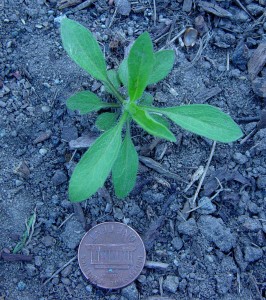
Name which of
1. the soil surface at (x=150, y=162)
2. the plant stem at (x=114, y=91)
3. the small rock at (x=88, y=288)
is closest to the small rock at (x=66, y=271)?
the soil surface at (x=150, y=162)

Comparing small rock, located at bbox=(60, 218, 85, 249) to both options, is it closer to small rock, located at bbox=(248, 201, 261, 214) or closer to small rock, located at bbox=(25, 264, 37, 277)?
small rock, located at bbox=(25, 264, 37, 277)

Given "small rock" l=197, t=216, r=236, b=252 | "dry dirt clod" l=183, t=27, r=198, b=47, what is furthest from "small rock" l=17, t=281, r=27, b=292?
"dry dirt clod" l=183, t=27, r=198, b=47

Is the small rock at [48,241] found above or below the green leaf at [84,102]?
below

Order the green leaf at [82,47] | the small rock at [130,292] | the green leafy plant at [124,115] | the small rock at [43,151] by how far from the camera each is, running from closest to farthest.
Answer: the green leafy plant at [124,115] < the green leaf at [82,47] < the small rock at [130,292] < the small rock at [43,151]

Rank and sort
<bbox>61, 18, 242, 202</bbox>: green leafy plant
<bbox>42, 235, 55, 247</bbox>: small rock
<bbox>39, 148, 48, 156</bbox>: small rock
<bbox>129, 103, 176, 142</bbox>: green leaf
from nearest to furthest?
1. <bbox>129, 103, 176, 142</bbox>: green leaf
2. <bbox>61, 18, 242, 202</bbox>: green leafy plant
3. <bbox>42, 235, 55, 247</bbox>: small rock
4. <bbox>39, 148, 48, 156</bbox>: small rock

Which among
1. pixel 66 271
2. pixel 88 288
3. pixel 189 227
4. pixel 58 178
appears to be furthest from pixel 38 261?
pixel 189 227

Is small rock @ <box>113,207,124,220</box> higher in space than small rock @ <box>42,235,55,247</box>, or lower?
higher

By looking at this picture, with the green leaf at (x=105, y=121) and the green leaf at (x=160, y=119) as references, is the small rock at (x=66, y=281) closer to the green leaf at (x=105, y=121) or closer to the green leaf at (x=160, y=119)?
the green leaf at (x=105, y=121)
